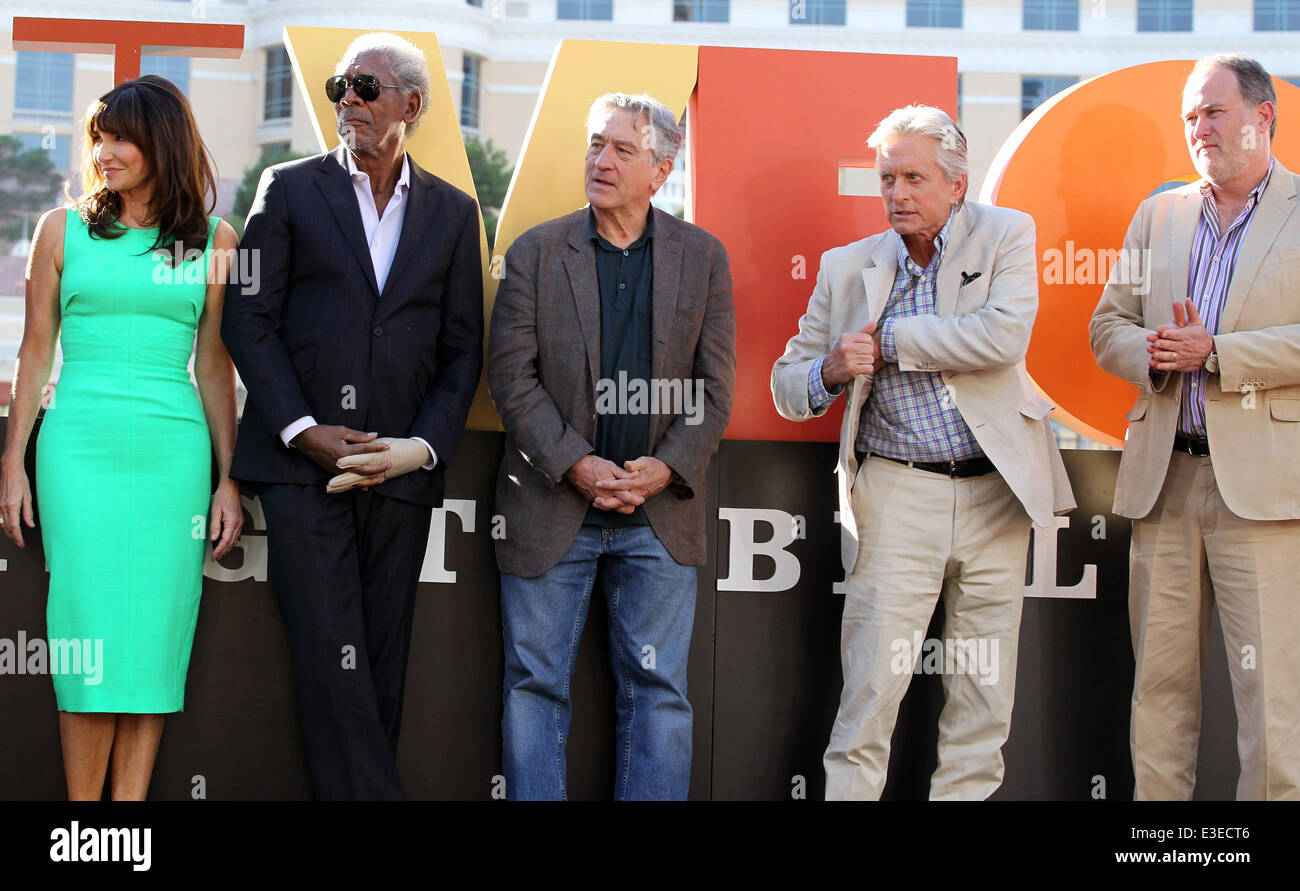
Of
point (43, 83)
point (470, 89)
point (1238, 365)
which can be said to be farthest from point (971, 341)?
point (43, 83)

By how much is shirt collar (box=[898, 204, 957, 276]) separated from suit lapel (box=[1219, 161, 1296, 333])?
894 mm

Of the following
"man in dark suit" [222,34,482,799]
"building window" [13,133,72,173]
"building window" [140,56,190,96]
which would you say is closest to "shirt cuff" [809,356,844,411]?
"man in dark suit" [222,34,482,799]

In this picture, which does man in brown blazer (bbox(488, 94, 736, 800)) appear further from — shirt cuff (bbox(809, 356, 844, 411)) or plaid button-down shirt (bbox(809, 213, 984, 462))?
plaid button-down shirt (bbox(809, 213, 984, 462))

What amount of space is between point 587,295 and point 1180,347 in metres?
1.83

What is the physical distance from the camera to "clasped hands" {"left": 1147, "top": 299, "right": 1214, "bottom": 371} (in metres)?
3.91

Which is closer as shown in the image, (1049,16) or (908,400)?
(908,400)

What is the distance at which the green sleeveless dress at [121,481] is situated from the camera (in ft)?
12.5

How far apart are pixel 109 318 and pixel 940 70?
9.93 ft

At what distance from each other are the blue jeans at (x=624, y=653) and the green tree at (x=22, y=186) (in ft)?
87.7

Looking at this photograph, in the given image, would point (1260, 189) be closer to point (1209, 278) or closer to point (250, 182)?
point (1209, 278)

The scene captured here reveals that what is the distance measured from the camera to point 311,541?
3.79 metres

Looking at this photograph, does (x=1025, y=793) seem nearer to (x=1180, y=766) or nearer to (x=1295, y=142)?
(x=1180, y=766)

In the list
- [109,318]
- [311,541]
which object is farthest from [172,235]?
[311,541]

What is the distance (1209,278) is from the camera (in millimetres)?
4102
